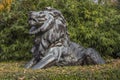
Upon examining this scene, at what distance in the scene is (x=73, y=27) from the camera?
9.49 meters

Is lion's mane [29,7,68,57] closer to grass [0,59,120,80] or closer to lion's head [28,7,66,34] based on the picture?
lion's head [28,7,66,34]

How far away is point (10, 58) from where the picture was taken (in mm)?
9109

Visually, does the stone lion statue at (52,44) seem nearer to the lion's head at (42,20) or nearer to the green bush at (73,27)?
the lion's head at (42,20)

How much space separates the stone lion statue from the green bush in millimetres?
1988

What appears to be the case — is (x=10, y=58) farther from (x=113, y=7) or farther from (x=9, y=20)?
(x=113, y=7)

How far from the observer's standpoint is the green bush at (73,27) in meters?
9.17

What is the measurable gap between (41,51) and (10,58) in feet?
7.55

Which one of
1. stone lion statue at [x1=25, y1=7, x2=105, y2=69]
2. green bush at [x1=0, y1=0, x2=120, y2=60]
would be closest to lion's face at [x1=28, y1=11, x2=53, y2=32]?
stone lion statue at [x1=25, y1=7, x2=105, y2=69]

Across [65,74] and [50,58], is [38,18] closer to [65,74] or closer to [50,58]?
[50,58]

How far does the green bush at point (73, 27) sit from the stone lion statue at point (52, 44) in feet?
6.52

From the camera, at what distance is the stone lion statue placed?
686 cm

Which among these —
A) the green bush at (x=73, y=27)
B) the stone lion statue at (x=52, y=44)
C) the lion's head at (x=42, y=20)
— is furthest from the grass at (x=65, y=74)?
the green bush at (x=73, y=27)

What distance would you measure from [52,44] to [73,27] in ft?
8.38

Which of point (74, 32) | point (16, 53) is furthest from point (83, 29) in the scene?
point (16, 53)
